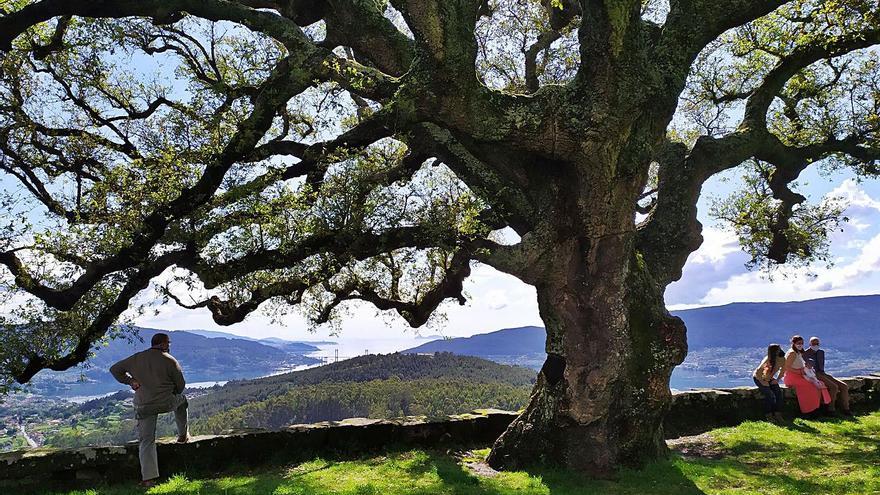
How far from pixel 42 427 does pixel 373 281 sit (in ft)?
212

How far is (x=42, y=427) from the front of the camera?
58.6 m

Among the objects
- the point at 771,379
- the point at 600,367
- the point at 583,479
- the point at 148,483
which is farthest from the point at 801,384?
the point at 148,483

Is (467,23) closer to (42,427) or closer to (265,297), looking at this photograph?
(265,297)

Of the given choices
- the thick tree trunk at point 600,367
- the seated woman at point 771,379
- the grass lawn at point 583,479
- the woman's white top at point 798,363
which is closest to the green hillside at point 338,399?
the seated woman at point 771,379

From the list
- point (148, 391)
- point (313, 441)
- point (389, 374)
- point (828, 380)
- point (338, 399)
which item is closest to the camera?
point (148, 391)

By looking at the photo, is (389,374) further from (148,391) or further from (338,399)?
(148,391)

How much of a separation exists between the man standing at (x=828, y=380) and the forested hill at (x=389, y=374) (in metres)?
31.6

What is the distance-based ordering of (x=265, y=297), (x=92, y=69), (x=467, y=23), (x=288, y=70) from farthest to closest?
1. (x=92, y=69)
2. (x=265, y=297)
3. (x=288, y=70)
4. (x=467, y=23)

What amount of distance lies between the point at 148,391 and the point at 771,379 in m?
13.6

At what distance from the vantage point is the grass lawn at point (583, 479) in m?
8.03

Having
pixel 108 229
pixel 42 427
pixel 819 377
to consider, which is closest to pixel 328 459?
pixel 108 229

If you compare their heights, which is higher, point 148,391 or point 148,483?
point 148,391

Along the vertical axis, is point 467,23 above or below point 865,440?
above

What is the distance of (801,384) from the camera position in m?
13.8
